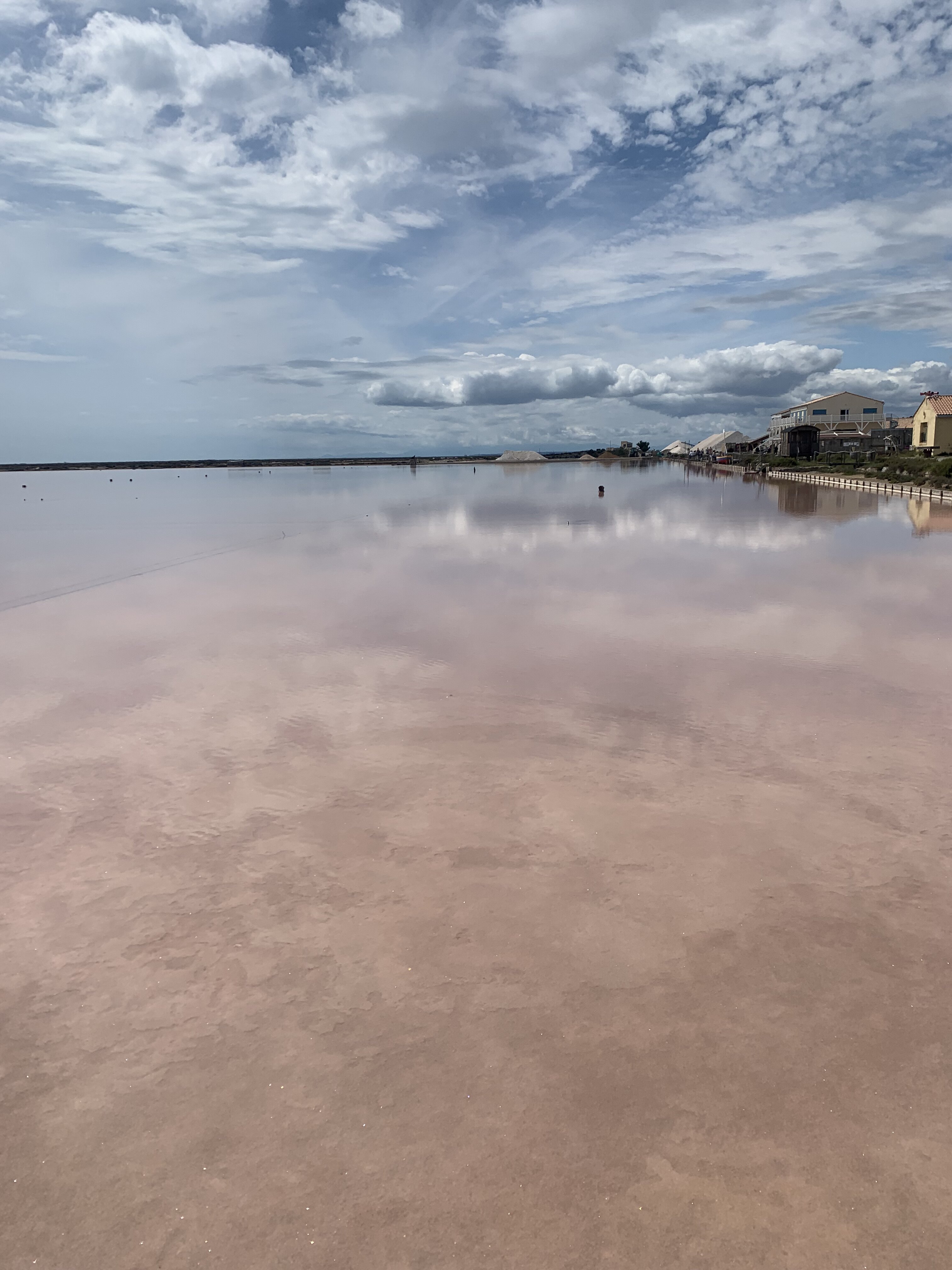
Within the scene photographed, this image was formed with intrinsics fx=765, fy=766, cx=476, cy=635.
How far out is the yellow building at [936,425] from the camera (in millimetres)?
66000

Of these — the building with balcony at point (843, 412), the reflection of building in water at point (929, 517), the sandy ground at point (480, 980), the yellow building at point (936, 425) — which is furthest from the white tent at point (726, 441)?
the sandy ground at point (480, 980)

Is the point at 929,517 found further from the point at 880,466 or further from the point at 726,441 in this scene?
the point at 726,441

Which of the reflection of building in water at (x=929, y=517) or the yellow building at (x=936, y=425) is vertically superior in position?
the yellow building at (x=936, y=425)

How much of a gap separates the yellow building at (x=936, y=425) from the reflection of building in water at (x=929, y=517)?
30354 millimetres

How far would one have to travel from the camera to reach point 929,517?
108 feet

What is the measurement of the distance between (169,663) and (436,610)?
5.45 m

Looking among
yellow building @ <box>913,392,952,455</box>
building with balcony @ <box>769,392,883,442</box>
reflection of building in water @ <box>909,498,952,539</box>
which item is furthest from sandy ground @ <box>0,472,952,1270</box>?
building with balcony @ <box>769,392,883,442</box>

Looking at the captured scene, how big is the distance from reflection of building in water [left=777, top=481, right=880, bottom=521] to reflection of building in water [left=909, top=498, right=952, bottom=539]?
176 cm

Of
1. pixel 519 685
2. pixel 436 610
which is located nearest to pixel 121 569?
pixel 436 610

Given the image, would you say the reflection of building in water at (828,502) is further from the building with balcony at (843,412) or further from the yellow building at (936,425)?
the building with balcony at (843,412)

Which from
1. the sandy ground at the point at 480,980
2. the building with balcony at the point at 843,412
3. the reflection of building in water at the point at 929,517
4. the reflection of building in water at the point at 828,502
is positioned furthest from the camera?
the building with balcony at the point at 843,412

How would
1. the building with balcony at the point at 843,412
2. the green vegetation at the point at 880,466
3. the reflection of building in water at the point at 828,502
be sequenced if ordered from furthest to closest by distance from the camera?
1. the building with balcony at the point at 843,412
2. the green vegetation at the point at 880,466
3. the reflection of building in water at the point at 828,502

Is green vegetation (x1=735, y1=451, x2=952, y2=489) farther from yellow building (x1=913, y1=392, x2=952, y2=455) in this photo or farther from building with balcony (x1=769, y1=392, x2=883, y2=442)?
building with balcony (x1=769, y1=392, x2=883, y2=442)

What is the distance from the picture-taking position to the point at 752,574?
19547mm
